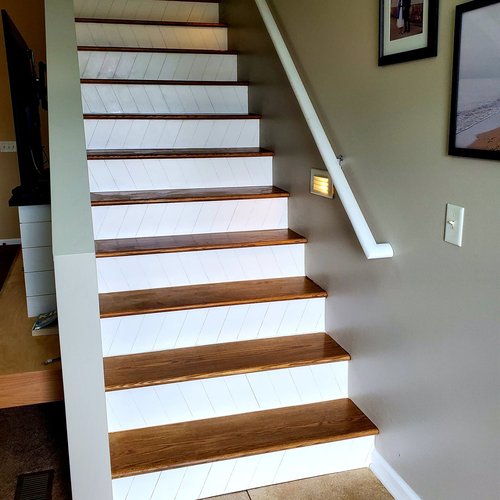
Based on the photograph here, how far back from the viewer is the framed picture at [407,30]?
58.3 inches

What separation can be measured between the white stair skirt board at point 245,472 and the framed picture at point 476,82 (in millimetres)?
1183

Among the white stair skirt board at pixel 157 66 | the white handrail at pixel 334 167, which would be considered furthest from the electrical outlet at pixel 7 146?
the white handrail at pixel 334 167

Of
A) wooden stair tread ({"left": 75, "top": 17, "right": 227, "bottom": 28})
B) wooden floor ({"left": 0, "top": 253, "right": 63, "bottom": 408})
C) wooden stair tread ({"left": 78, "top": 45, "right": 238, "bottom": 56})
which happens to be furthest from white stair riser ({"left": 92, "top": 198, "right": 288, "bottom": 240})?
wooden stair tread ({"left": 75, "top": 17, "right": 227, "bottom": 28})

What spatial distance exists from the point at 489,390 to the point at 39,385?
1585mm

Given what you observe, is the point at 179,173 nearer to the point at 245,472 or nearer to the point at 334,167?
the point at 334,167

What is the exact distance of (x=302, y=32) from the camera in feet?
7.73

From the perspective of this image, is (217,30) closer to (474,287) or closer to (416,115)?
(416,115)

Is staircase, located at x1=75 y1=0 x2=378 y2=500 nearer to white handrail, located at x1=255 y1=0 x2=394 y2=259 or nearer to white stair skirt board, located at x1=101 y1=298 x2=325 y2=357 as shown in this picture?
white stair skirt board, located at x1=101 y1=298 x2=325 y2=357

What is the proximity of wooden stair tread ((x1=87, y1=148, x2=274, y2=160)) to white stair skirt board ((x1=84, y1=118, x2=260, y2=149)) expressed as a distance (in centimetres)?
5

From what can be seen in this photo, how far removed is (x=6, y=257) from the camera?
195 inches

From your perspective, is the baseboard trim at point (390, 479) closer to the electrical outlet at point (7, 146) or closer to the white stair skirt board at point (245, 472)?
the white stair skirt board at point (245, 472)

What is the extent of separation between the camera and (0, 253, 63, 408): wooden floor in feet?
6.76

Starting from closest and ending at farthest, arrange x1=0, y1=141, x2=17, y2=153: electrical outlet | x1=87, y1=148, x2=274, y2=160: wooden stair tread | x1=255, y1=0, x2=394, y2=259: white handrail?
x1=255, y1=0, x2=394, y2=259: white handrail
x1=87, y1=148, x2=274, y2=160: wooden stair tread
x1=0, y1=141, x2=17, y2=153: electrical outlet

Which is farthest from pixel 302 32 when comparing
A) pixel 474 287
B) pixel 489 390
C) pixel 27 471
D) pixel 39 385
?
pixel 27 471
